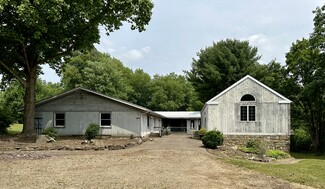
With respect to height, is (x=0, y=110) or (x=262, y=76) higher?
(x=262, y=76)

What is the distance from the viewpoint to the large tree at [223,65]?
4391 cm

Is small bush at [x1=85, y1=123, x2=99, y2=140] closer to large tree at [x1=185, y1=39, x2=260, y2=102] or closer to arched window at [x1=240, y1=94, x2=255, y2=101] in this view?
arched window at [x1=240, y1=94, x2=255, y2=101]

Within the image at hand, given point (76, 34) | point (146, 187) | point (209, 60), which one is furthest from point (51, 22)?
point (209, 60)

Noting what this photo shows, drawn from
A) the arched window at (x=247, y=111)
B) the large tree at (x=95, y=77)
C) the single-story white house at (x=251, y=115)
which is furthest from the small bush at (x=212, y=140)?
the large tree at (x=95, y=77)

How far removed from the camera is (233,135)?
84.4 feet

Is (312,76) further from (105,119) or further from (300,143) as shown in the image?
(105,119)

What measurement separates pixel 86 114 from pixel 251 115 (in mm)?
13232

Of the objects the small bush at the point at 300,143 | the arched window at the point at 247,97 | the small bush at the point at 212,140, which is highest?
the arched window at the point at 247,97

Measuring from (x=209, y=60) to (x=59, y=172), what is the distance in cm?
3661

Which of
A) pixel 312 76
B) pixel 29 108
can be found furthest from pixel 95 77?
pixel 312 76

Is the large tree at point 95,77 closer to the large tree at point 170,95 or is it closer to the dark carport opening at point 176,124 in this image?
the dark carport opening at point 176,124

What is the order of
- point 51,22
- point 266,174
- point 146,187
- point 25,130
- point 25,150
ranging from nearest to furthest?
point 146,187 < point 266,174 < point 25,150 < point 51,22 < point 25,130

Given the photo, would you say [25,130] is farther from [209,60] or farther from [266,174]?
[209,60]

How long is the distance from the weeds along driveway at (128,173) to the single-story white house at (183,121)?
32347mm
